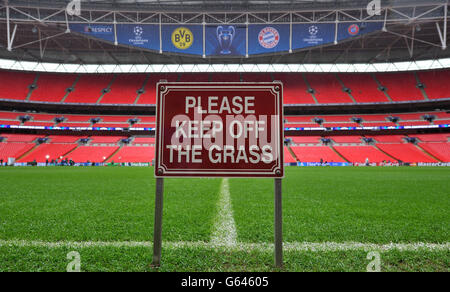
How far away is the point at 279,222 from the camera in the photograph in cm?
152

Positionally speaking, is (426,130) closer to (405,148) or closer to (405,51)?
(405,148)

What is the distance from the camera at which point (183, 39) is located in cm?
2116

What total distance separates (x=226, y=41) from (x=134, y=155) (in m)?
16.7

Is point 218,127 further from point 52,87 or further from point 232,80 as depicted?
point 52,87

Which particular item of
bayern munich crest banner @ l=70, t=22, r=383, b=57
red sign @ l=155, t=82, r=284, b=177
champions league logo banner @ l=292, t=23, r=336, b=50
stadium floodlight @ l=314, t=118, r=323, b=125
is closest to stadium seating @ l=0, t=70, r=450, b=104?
stadium floodlight @ l=314, t=118, r=323, b=125

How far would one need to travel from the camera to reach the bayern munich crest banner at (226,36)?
20.5 m

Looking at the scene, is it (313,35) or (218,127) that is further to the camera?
(313,35)

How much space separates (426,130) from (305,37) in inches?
927

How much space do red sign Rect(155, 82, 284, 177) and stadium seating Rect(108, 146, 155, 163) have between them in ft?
81.6

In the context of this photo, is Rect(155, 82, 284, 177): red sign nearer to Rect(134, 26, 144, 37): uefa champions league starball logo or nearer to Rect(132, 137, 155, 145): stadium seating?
Rect(134, 26, 144, 37): uefa champions league starball logo

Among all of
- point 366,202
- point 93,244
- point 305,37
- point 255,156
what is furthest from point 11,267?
point 305,37

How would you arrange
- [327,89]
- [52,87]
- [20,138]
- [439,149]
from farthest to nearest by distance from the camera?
[327,89] < [52,87] < [20,138] < [439,149]

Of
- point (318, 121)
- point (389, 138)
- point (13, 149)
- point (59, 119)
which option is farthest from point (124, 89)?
point (389, 138)

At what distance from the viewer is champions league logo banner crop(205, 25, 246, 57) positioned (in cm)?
2105
